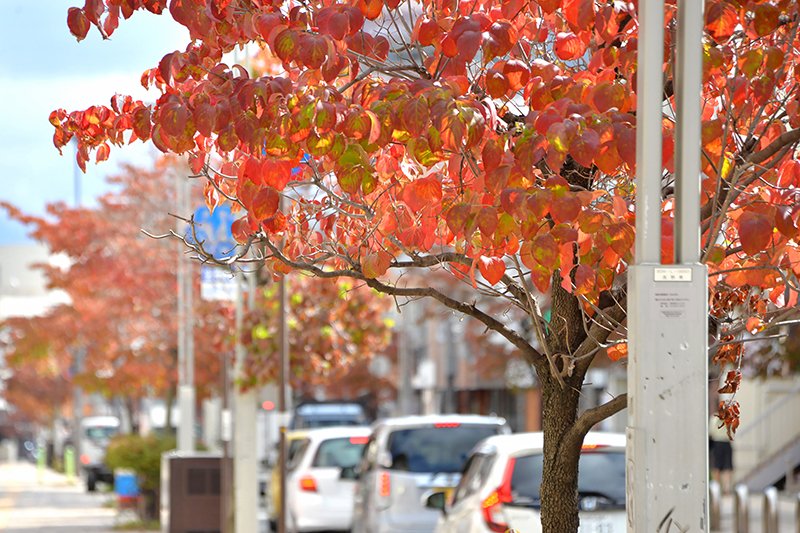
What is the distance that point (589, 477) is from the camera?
1209 centimetres

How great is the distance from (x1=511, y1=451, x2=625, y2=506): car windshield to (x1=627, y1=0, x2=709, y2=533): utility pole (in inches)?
268

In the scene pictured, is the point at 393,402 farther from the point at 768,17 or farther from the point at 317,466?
the point at 768,17

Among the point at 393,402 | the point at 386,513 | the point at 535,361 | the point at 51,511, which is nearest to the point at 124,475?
the point at 51,511

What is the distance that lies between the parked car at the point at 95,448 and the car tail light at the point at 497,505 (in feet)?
76.5

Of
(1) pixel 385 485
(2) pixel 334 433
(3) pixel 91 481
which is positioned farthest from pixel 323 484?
(3) pixel 91 481

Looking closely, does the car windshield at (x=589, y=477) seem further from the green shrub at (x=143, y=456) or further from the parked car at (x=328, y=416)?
the parked car at (x=328, y=416)

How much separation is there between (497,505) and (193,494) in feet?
27.5

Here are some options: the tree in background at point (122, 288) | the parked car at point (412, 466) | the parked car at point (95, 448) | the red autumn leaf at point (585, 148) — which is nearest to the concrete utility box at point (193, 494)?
the parked car at point (412, 466)

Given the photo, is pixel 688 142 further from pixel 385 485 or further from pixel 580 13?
pixel 385 485

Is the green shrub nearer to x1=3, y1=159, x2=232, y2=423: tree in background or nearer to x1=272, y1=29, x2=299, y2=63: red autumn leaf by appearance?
x1=3, y1=159, x2=232, y2=423: tree in background

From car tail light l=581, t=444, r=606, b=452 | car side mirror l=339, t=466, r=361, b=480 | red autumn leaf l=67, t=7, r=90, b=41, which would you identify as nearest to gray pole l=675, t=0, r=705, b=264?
red autumn leaf l=67, t=7, r=90, b=41

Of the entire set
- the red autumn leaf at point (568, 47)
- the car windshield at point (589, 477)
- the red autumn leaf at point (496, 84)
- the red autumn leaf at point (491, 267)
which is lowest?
the car windshield at point (589, 477)

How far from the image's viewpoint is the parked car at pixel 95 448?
3959 centimetres

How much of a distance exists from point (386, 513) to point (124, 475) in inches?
515
